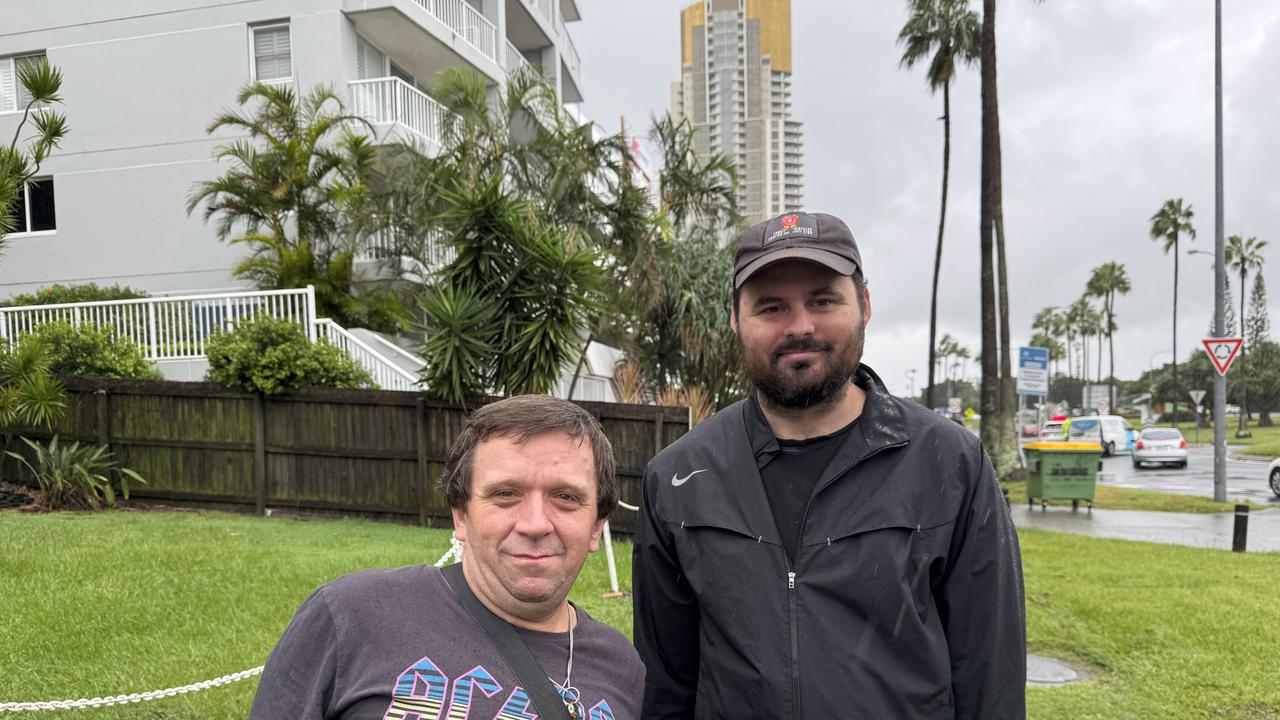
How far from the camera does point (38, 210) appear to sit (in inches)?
801

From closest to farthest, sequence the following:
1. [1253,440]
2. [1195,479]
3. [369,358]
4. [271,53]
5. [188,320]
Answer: [369,358], [188,320], [271,53], [1195,479], [1253,440]

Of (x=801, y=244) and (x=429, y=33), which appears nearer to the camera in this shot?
(x=801, y=244)

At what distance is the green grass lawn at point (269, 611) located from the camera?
4.83 m

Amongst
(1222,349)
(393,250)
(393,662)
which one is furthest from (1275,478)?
(393,662)

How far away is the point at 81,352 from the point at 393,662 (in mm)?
12544

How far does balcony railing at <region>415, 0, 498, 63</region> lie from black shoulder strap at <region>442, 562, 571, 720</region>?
19754 mm

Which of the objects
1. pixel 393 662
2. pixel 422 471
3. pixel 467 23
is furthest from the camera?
pixel 467 23

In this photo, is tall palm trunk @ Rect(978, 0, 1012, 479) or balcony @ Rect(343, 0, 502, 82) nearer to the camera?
balcony @ Rect(343, 0, 502, 82)

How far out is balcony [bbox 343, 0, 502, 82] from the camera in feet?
60.6

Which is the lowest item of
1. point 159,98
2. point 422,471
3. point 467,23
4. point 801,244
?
point 422,471

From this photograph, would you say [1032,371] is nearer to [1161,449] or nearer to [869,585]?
[1161,449]

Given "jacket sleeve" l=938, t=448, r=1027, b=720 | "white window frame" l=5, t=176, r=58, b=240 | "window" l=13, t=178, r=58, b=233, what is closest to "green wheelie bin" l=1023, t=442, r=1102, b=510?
"jacket sleeve" l=938, t=448, r=1027, b=720

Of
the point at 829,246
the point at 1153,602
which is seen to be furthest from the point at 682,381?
the point at 829,246

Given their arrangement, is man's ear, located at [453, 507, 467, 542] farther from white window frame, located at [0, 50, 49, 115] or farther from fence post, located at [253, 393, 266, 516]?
white window frame, located at [0, 50, 49, 115]
